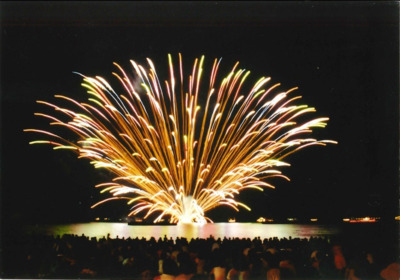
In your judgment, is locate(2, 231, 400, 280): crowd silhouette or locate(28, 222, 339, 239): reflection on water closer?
locate(2, 231, 400, 280): crowd silhouette

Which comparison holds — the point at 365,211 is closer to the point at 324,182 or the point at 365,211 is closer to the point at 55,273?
the point at 324,182

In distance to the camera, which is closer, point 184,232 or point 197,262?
point 197,262

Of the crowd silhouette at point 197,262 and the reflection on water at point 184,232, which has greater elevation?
the reflection on water at point 184,232

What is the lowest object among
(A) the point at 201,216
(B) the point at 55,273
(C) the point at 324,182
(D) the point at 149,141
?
(B) the point at 55,273

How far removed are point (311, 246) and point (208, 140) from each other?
1106 cm

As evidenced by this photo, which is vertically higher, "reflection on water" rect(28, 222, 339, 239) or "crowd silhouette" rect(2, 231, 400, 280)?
"reflection on water" rect(28, 222, 339, 239)

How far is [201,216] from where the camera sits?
3078cm

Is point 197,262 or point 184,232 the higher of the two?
point 184,232

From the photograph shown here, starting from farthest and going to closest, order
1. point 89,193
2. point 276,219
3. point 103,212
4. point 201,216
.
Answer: point 276,219 → point 103,212 → point 89,193 → point 201,216

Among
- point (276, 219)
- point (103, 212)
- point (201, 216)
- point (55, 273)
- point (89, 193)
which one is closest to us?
point (55, 273)

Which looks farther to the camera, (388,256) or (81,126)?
(81,126)

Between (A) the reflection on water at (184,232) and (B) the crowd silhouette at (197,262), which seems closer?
(B) the crowd silhouette at (197,262)

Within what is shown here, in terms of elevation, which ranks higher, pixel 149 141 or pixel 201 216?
pixel 149 141

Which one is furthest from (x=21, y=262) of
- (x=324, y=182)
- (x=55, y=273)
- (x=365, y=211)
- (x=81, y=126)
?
(x=324, y=182)
